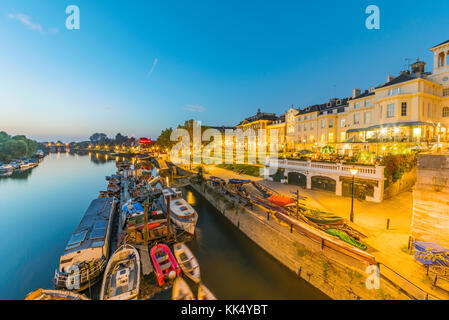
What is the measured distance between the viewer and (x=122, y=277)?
10211 millimetres

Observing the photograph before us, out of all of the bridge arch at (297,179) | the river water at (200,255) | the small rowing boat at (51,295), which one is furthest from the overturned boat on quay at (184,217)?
the bridge arch at (297,179)

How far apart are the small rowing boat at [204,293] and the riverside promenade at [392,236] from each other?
28.4ft

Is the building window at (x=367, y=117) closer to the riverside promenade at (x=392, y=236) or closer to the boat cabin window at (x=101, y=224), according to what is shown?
the riverside promenade at (x=392, y=236)

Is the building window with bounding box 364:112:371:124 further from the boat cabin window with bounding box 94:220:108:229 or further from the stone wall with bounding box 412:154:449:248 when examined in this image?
the boat cabin window with bounding box 94:220:108:229

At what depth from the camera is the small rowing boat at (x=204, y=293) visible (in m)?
9.63

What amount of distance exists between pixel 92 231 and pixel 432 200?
21.8 meters

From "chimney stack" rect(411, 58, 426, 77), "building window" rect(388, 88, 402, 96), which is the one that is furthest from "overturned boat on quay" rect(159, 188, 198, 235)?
"chimney stack" rect(411, 58, 426, 77)

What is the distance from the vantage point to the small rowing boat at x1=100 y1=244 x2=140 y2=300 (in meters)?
9.36

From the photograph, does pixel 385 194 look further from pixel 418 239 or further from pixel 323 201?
pixel 418 239

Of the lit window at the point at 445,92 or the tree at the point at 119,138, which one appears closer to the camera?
the lit window at the point at 445,92

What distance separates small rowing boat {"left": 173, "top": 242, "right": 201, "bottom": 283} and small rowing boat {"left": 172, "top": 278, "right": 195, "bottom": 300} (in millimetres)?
595

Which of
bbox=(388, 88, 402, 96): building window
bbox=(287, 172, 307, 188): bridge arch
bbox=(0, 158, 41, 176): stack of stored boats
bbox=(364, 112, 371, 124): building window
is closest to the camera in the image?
bbox=(287, 172, 307, 188): bridge arch

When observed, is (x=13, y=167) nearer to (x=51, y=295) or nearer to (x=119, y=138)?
(x=51, y=295)
